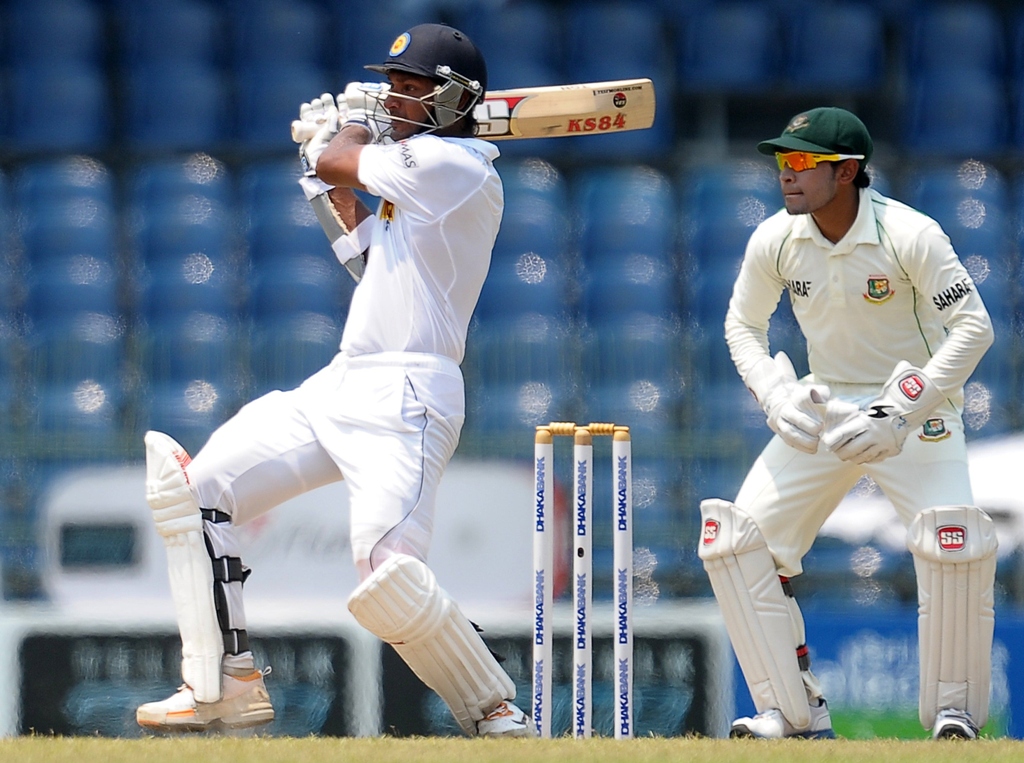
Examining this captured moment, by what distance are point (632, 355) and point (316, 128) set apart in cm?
277

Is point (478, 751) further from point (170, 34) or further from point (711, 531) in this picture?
point (170, 34)

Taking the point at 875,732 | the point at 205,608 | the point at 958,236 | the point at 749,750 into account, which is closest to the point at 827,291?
the point at 749,750

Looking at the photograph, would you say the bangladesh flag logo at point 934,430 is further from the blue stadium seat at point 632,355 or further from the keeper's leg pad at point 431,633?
the blue stadium seat at point 632,355

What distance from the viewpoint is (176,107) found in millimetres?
6758

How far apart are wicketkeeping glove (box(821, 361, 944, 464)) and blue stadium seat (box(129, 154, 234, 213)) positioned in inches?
139

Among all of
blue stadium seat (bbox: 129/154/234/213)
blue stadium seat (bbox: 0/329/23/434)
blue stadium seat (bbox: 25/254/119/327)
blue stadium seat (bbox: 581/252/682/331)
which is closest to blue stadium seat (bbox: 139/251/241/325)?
blue stadium seat (bbox: 25/254/119/327)

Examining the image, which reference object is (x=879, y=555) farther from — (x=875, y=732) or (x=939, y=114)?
(x=939, y=114)

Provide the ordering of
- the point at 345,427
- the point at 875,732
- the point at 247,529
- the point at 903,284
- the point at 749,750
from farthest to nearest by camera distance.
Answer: the point at 247,529 < the point at 875,732 < the point at 903,284 < the point at 345,427 < the point at 749,750

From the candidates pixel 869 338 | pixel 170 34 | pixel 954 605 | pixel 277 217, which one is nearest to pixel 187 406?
pixel 277 217

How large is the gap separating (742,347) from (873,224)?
42 cm

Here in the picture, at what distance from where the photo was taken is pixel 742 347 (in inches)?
157

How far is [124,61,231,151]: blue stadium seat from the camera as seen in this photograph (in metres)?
6.72

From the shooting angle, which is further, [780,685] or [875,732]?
[875,732]

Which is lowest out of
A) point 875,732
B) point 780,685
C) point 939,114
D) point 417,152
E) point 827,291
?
point 875,732
